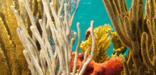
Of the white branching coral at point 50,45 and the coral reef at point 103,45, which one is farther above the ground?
the white branching coral at point 50,45

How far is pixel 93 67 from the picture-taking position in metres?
3.58

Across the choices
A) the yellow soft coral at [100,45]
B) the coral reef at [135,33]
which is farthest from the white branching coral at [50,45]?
the yellow soft coral at [100,45]

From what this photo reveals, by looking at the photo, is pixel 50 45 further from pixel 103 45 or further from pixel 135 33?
pixel 103 45

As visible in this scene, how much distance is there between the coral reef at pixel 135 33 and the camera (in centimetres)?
312

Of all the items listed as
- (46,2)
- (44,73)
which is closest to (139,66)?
(44,73)

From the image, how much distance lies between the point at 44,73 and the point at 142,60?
123 centimetres

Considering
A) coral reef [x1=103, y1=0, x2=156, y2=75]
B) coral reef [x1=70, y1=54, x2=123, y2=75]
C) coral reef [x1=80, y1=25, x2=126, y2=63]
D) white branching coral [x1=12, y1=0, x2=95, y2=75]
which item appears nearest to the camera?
white branching coral [x1=12, y1=0, x2=95, y2=75]

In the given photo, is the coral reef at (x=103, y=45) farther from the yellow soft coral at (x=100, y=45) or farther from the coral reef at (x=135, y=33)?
the coral reef at (x=135, y=33)

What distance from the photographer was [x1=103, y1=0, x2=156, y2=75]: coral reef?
3.12 metres

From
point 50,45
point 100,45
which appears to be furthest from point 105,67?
point 50,45

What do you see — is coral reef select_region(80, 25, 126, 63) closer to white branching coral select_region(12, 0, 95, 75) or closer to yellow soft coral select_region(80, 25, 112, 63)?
yellow soft coral select_region(80, 25, 112, 63)

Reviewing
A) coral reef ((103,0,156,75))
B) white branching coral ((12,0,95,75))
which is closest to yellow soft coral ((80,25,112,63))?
coral reef ((103,0,156,75))

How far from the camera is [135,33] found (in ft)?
10.7

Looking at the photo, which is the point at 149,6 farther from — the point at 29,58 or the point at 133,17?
the point at 29,58
